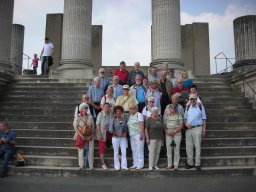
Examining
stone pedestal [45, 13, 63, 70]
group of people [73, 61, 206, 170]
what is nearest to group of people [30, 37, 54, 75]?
group of people [73, 61, 206, 170]

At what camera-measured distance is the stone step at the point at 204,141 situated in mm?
8578

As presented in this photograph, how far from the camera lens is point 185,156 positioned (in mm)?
8070

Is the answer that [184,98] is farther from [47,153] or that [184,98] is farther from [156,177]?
[47,153]

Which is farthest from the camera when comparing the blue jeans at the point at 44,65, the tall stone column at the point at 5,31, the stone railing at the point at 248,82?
the tall stone column at the point at 5,31

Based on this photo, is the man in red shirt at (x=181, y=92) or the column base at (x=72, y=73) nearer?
the man in red shirt at (x=181, y=92)

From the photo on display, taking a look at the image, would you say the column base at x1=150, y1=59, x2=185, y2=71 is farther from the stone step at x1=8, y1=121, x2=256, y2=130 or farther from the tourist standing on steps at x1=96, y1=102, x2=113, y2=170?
the tourist standing on steps at x1=96, y1=102, x2=113, y2=170

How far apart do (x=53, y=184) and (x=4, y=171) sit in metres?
1.53

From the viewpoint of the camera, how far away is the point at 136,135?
7.45 meters

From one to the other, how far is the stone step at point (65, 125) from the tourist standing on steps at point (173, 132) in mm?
2540

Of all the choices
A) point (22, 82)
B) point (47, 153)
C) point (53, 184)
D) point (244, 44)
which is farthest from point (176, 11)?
point (53, 184)

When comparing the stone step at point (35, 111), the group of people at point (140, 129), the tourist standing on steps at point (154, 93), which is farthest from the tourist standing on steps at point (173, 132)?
the stone step at point (35, 111)

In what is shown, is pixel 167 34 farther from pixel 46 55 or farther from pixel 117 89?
pixel 117 89

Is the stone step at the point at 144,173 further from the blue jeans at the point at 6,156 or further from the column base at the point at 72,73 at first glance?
the column base at the point at 72,73

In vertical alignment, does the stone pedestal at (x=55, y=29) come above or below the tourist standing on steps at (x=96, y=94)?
above
